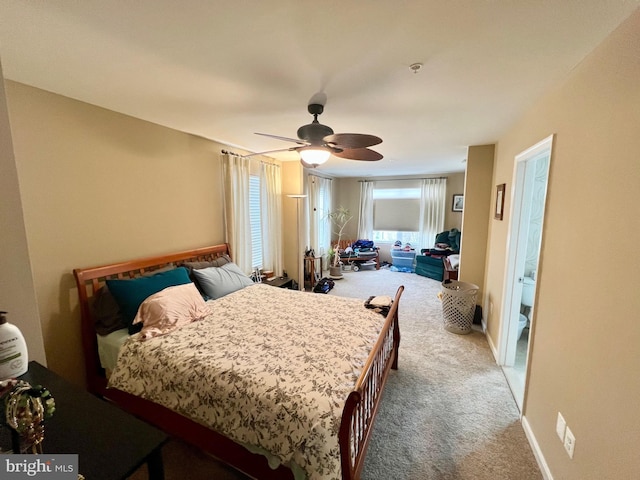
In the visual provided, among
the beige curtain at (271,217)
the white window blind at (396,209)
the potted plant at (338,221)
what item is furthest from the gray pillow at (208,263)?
the white window blind at (396,209)

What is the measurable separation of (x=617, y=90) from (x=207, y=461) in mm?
2943

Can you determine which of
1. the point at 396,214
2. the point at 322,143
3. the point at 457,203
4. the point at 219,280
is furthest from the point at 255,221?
the point at 457,203

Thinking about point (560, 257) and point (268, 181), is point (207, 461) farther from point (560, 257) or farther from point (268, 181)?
point (268, 181)

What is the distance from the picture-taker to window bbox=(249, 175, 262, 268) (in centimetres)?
382

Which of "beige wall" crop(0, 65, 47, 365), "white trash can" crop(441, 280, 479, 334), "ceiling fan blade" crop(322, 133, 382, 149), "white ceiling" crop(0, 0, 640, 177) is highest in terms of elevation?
"white ceiling" crop(0, 0, 640, 177)

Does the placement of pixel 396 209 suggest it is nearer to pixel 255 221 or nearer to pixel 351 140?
pixel 255 221

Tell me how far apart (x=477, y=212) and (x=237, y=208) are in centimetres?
320

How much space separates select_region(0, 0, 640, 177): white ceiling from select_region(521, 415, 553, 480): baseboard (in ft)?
7.54

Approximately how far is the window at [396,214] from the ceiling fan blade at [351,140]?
5.45 metres

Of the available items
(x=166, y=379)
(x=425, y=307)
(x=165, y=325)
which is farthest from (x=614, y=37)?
(x=425, y=307)

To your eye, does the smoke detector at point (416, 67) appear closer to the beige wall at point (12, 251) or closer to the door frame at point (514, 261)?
the door frame at point (514, 261)

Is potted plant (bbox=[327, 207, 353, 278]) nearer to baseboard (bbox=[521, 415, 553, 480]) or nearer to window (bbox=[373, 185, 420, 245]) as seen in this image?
window (bbox=[373, 185, 420, 245])

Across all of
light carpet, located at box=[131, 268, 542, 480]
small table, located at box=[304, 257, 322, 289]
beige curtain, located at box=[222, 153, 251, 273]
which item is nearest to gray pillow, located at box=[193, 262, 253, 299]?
beige curtain, located at box=[222, 153, 251, 273]

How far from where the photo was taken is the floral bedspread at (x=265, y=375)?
1.23 metres
